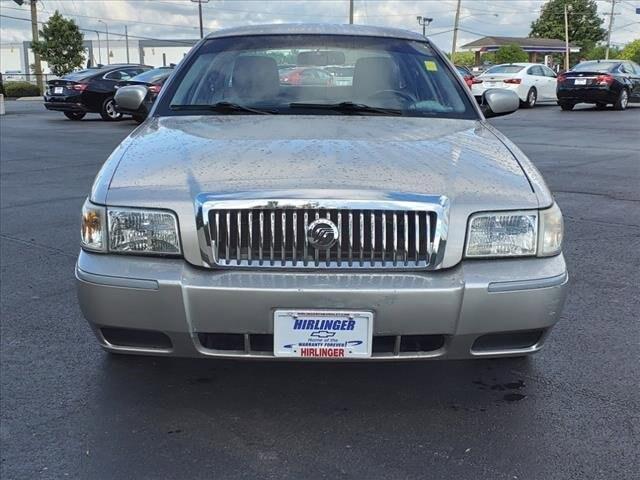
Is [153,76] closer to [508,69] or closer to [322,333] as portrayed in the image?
[508,69]

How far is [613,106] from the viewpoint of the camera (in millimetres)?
21547

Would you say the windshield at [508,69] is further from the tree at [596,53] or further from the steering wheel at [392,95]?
the tree at [596,53]

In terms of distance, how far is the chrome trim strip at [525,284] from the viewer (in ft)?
8.43

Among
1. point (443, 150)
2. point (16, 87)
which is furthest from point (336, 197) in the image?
point (16, 87)

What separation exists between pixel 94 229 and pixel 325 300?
98 cm

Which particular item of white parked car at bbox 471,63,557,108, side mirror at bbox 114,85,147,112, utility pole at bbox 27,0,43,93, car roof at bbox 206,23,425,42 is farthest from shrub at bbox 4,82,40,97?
car roof at bbox 206,23,425,42

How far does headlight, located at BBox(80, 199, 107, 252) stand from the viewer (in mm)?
2727

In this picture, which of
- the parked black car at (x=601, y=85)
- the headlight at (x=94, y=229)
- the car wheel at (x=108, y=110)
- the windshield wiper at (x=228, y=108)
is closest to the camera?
the headlight at (x=94, y=229)

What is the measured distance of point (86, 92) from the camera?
18344 mm

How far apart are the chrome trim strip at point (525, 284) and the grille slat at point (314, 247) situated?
9.9 inches

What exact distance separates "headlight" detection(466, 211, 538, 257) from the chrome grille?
159mm

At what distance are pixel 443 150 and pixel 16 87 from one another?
144 feet

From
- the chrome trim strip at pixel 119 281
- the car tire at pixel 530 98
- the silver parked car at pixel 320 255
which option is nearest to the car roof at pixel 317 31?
the silver parked car at pixel 320 255

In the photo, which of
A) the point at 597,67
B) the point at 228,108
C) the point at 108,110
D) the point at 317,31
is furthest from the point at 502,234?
the point at 597,67
